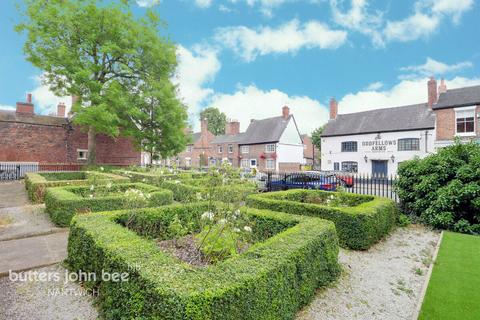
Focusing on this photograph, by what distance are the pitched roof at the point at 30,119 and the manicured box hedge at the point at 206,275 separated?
23209 mm

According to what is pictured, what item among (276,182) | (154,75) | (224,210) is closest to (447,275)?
(224,210)

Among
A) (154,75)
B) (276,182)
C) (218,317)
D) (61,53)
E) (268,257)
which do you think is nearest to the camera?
(218,317)

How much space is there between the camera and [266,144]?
38000 mm

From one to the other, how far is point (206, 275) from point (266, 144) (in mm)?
35744

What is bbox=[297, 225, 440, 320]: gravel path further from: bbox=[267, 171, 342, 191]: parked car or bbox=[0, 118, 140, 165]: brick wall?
bbox=[0, 118, 140, 165]: brick wall

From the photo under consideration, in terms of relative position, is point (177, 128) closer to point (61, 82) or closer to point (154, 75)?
point (154, 75)

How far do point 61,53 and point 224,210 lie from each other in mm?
20361

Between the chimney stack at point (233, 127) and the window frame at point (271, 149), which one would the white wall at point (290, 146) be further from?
the chimney stack at point (233, 127)

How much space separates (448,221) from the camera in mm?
8164

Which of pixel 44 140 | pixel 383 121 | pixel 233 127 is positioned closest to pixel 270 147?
pixel 233 127

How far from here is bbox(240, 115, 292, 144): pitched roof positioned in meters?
37.3

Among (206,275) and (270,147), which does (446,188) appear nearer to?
(206,275)

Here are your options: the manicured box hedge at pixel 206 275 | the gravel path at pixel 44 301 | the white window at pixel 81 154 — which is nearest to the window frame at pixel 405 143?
the manicured box hedge at pixel 206 275

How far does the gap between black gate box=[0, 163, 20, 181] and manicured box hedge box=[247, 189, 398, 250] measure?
2139 centimetres
